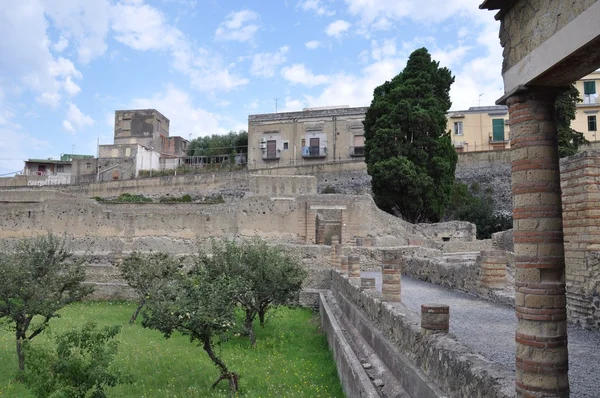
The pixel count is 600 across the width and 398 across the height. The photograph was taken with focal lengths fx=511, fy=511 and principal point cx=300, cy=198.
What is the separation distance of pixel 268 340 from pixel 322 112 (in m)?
31.6

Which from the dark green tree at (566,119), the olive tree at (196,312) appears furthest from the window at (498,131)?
the olive tree at (196,312)

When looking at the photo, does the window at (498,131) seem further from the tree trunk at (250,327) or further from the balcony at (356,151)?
the tree trunk at (250,327)

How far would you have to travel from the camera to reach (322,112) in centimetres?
4275

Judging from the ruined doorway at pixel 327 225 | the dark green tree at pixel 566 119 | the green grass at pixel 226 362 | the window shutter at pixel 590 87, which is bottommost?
the green grass at pixel 226 362

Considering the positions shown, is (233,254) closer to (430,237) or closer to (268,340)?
(268,340)

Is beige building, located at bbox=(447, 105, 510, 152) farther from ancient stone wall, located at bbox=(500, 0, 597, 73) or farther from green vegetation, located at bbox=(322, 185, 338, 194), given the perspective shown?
ancient stone wall, located at bbox=(500, 0, 597, 73)

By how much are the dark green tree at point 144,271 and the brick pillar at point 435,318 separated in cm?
1154

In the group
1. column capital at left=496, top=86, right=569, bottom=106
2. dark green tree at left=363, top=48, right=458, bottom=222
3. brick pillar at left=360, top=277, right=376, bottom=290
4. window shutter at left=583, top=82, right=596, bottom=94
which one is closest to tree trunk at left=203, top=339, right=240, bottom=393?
brick pillar at left=360, top=277, right=376, bottom=290

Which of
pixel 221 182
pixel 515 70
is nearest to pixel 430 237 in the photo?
pixel 221 182

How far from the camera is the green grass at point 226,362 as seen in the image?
9117 millimetres

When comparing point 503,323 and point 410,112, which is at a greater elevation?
point 410,112

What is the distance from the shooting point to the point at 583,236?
6762mm

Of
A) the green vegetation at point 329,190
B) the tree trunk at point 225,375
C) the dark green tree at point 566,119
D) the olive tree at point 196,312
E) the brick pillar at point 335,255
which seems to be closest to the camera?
the olive tree at point 196,312

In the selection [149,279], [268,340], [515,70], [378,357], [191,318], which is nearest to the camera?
[515,70]
